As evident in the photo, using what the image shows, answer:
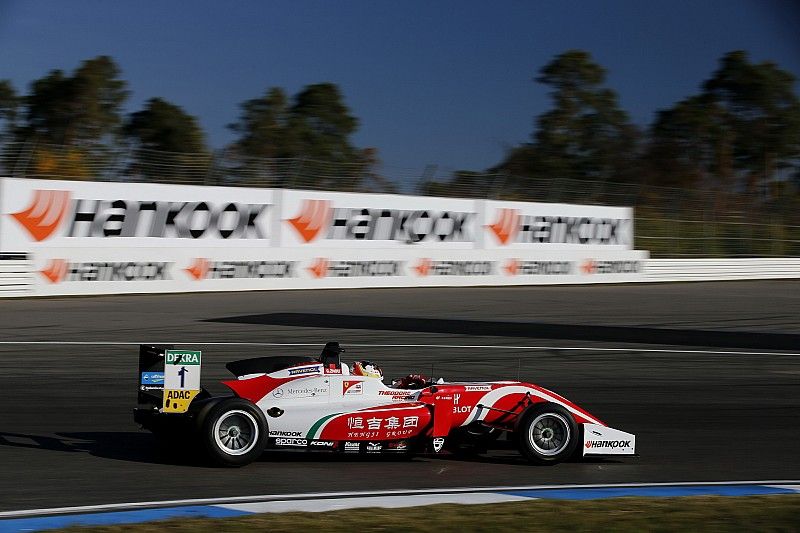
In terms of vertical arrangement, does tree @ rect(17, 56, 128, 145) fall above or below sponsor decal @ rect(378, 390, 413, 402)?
above

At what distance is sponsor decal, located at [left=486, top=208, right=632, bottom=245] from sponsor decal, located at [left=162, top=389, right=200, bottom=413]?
21911 millimetres

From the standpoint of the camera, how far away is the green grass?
515cm

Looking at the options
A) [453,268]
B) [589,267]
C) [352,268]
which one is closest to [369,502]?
[352,268]

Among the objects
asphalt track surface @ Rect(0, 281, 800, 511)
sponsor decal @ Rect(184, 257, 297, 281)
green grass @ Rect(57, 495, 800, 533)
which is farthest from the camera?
sponsor decal @ Rect(184, 257, 297, 281)

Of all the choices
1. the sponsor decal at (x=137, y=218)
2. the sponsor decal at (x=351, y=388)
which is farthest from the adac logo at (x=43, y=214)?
the sponsor decal at (x=351, y=388)

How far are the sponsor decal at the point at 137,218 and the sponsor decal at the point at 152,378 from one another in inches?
595

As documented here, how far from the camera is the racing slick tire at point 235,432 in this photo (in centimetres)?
668

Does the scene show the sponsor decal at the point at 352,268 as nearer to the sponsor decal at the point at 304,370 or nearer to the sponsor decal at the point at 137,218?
the sponsor decal at the point at 137,218

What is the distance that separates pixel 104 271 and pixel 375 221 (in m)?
7.24

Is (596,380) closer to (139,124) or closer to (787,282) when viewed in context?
(787,282)

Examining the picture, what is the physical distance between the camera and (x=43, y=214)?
21031 millimetres

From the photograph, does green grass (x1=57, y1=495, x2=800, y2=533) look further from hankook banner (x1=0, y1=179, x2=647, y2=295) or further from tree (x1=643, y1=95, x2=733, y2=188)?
tree (x1=643, y1=95, x2=733, y2=188)

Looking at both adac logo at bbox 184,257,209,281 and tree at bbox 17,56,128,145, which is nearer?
adac logo at bbox 184,257,209,281

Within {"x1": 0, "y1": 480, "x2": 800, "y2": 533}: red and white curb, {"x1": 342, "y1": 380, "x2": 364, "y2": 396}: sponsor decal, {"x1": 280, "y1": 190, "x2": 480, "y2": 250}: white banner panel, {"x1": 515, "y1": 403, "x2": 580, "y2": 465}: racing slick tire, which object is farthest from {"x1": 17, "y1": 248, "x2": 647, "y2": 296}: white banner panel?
{"x1": 0, "y1": 480, "x2": 800, "y2": 533}: red and white curb
